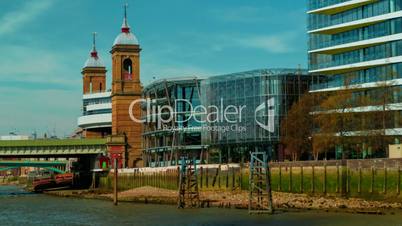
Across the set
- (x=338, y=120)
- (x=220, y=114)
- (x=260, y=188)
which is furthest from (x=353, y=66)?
(x=220, y=114)

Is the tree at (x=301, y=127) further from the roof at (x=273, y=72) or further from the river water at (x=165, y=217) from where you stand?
→ the river water at (x=165, y=217)

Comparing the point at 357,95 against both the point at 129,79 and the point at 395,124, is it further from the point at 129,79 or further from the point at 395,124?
the point at 129,79

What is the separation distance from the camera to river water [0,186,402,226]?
202 ft

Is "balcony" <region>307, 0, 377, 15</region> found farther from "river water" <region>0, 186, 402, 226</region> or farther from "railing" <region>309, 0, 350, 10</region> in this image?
"river water" <region>0, 186, 402, 226</region>

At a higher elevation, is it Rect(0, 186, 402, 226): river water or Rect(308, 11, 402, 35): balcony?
Rect(308, 11, 402, 35): balcony

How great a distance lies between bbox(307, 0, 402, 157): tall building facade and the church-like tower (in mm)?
66651

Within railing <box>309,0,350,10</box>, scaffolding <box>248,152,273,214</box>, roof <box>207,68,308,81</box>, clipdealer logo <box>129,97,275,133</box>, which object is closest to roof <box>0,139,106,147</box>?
clipdealer logo <box>129,97,275,133</box>

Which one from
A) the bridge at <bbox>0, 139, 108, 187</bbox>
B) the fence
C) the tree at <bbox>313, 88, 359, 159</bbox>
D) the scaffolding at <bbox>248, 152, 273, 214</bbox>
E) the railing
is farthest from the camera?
the bridge at <bbox>0, 139, 108, 187</bbox>

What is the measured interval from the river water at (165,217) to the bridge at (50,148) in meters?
58.1

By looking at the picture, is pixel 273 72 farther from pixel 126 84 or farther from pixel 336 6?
pixel 126 84

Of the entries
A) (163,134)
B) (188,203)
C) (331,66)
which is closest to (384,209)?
(188,203)

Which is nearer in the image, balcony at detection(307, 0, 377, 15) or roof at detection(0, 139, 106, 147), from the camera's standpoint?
balcony at detection(307, 0, 377, 15)

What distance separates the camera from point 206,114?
5443 inches

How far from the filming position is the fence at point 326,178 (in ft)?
243
